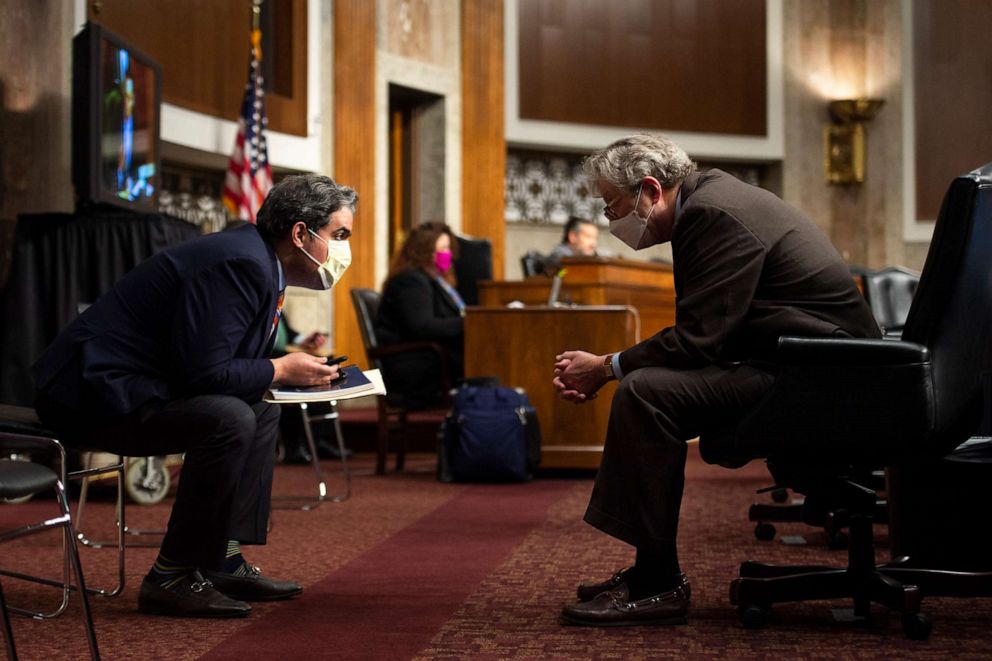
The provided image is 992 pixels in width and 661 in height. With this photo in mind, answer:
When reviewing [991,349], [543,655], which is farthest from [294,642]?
[991,349]

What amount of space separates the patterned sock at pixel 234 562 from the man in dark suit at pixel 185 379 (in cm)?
13

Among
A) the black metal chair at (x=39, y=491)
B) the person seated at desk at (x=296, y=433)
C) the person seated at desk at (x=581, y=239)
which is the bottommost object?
the person seated at desk at (x=296, y=433)

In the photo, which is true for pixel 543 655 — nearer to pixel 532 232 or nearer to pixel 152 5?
pixel 152 5

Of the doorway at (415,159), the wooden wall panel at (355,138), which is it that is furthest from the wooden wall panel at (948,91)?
the wooden wall panel at (355,138)

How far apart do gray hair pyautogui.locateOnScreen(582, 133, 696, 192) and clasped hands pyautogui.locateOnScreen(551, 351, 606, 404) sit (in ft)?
1.39

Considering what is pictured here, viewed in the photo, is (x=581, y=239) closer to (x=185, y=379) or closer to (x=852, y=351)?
(x=185, y=379)

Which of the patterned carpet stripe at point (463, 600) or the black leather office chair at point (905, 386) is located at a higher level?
A: the black leather office chair at point (905, 386)

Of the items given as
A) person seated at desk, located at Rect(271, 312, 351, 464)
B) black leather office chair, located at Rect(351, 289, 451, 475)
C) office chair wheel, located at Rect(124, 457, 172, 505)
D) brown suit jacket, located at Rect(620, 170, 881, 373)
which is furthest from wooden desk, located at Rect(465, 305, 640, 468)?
brown suit jacket, located at Rect(620, 170, 881, 373)

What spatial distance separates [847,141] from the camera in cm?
1340

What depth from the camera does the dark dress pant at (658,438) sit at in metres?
2.84

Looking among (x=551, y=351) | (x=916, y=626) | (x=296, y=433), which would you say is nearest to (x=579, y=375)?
(x=916, y=626)

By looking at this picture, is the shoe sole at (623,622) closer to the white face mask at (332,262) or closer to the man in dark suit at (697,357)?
the man in dark suit at (697,357)

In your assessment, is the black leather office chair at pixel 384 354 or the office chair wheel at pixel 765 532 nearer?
the office chair wheel at pixel 765 532

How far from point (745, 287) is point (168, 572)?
5.01ft
